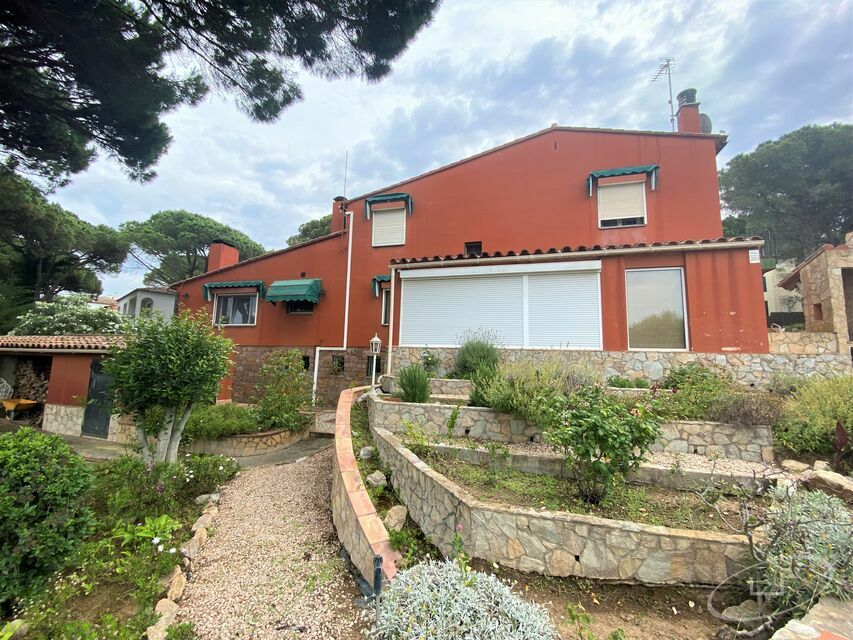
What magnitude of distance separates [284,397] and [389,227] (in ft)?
28.1

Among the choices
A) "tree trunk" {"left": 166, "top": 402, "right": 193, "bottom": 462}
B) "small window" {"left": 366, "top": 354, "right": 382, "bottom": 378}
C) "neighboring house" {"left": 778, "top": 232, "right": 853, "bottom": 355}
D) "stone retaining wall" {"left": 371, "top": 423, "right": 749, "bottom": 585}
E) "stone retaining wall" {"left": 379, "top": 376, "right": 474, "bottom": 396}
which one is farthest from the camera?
"small window" {"left": 366, "top": 354, "right": 382, "bottom": 378}

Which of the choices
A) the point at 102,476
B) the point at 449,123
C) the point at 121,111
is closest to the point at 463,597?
the point at 102,476

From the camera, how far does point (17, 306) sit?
19516mm

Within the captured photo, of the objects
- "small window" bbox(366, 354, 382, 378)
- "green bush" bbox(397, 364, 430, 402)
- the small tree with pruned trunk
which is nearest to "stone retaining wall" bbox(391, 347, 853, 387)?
"green bush" bbox(397, 364, 430, 402)

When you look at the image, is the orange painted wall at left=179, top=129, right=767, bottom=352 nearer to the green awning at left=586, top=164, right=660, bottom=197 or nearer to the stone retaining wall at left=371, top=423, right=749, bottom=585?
the green awning at left=586, top=164, right=660, bottom=197

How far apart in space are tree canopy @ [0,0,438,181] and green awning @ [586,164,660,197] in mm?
8255

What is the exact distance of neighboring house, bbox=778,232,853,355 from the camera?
37.2ft

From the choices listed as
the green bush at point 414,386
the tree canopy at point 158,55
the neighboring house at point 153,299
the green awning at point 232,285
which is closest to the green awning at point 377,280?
the green awning at point 232,285

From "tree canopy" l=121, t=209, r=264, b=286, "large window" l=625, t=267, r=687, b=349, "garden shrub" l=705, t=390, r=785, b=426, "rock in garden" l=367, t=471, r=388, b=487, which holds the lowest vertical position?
"rock in garden" l=367, t=471, r=388, b=487

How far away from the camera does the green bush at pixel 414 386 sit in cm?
743

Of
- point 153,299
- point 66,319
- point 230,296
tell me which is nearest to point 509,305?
point 230,296

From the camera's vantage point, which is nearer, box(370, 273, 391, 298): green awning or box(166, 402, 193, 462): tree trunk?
box(166, 402, 193, 462): tree trunk

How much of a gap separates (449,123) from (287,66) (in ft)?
31.2

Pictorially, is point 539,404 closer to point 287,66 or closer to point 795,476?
point 795,476
